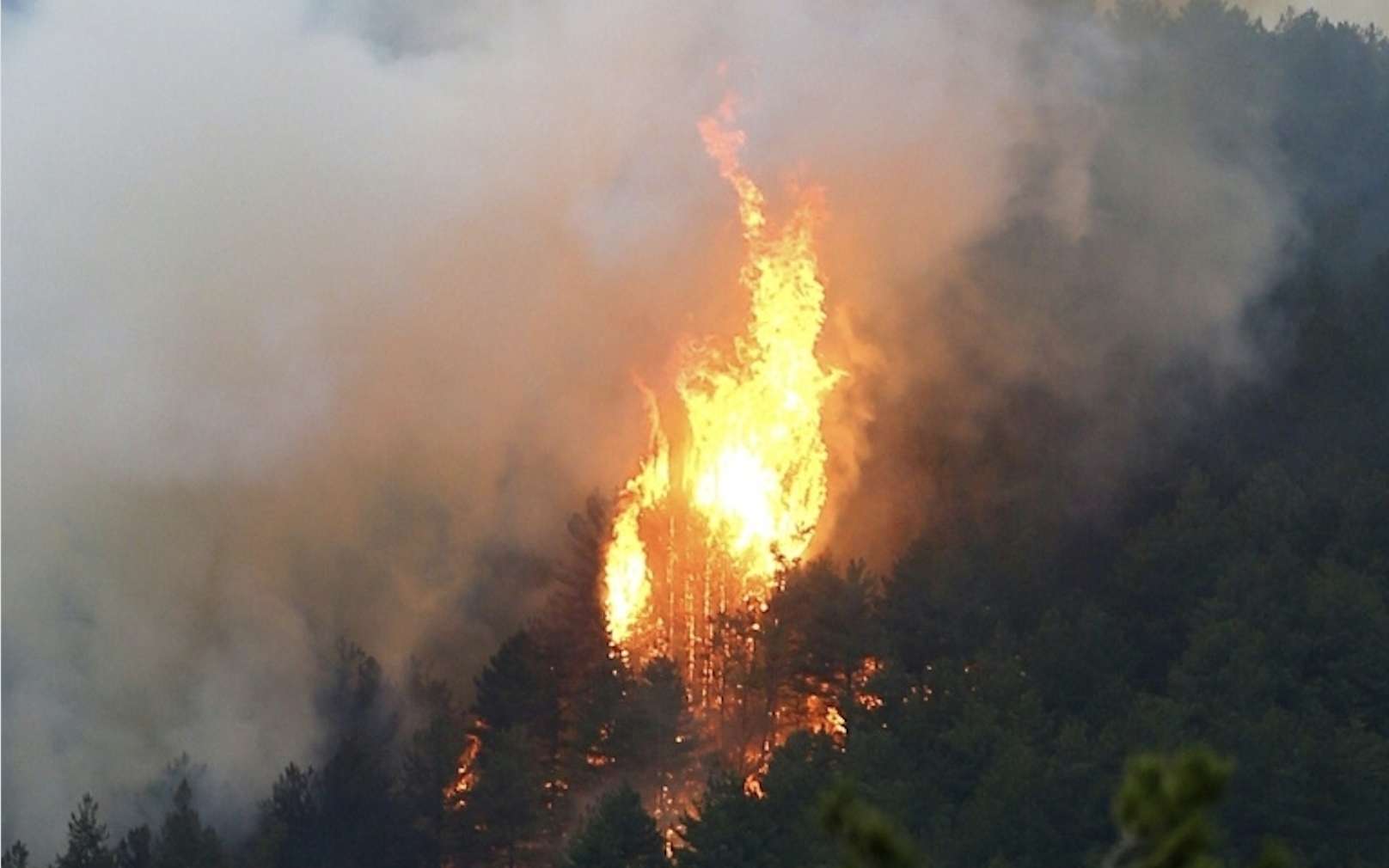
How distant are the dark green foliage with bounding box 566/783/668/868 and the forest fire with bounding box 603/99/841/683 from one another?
31.0 ft

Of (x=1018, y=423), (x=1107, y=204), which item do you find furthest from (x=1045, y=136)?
(x=1018, y=423)

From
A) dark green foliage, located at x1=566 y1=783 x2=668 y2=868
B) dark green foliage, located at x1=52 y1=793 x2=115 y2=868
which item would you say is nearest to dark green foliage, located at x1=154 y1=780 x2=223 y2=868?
dark green foliage, located at x1=52 y1=793 x2=115 y2=868

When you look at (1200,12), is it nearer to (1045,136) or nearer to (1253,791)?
(1045,136)

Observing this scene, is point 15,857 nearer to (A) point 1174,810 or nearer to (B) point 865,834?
(B) point 865,834

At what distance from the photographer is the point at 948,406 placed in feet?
212

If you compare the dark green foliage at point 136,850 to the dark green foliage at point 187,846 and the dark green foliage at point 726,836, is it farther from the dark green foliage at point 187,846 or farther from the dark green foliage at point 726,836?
the dark green foliage at point 726,836

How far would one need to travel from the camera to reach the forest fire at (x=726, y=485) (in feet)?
184

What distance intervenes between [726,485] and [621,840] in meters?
14.0

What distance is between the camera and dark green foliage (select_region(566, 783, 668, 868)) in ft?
143

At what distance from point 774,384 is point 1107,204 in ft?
47.7

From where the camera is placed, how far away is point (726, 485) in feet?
185

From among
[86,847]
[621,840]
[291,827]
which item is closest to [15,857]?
[86,847]

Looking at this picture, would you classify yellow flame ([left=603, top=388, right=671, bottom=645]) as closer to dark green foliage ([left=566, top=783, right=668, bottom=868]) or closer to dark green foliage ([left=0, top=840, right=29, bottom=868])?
dark green foliage ([left=566, top=783, right=668, bottom=868])

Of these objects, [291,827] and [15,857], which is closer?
[15,857]
